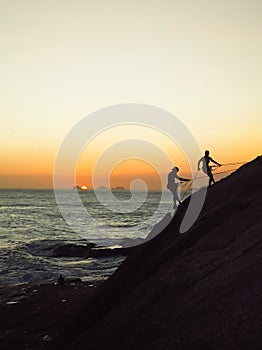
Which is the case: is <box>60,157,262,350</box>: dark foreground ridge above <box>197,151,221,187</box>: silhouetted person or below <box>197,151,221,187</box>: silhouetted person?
below

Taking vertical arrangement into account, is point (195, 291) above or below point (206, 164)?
below

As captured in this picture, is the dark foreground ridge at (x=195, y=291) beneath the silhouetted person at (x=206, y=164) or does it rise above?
beneath

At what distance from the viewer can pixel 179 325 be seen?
8.62 m

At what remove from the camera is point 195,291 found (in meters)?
9.74

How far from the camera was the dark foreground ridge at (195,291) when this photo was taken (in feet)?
25.7

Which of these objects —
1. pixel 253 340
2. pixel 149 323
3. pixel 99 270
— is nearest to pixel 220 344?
pixel 253 340

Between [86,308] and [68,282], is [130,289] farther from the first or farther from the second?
[68,282]

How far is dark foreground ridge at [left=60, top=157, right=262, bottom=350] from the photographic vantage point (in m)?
7.85

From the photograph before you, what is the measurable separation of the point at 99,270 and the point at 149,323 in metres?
27.5

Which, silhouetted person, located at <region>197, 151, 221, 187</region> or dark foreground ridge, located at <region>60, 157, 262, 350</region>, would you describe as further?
silhouetted person, located at <region>197, 151, 221, 187</region>

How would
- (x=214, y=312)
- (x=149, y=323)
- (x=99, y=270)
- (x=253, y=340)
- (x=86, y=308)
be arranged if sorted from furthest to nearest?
1. (x=99, y=270)
2. (x=86, y=308)
3. (x=149, y=323)
4. (x=214, y=312)
5. (x=253, y=340)

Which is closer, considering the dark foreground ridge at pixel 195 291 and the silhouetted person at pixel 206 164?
the dark foreground ridge at pixel 195 291

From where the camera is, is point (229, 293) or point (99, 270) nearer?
point (229, 293)

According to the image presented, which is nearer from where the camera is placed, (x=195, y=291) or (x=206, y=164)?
(x=195, y=291)
